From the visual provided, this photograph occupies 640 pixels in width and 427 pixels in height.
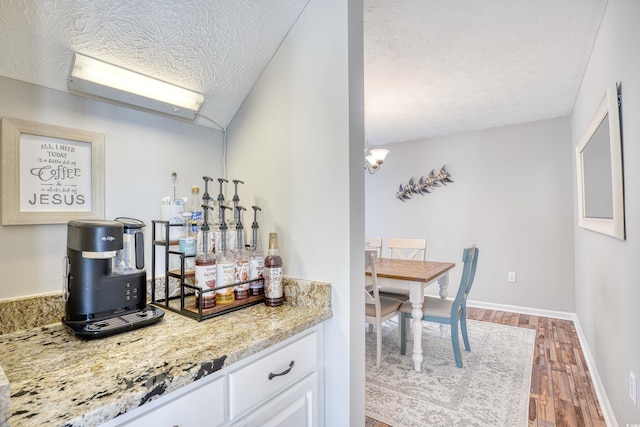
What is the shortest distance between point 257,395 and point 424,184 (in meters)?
3.97

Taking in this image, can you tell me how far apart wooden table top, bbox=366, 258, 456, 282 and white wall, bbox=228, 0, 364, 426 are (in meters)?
1.19

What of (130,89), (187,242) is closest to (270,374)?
(187,242)

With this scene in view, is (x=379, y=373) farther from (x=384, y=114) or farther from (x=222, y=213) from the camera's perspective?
(x=384, y=114)

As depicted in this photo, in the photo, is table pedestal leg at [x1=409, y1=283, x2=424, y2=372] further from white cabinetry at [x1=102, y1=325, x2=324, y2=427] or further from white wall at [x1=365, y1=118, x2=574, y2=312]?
white wall at [x1=365, y1=118, x2=574, y2=312]

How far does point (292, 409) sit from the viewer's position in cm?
103

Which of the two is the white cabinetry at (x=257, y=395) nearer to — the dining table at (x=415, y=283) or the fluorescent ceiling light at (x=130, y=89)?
the fluorescent ceiling light at (x=130, y=89)

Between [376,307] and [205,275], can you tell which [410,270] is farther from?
[205,275]

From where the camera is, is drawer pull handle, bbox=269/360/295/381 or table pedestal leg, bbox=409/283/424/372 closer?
drawer pull handle, bbox=269/360/295/381

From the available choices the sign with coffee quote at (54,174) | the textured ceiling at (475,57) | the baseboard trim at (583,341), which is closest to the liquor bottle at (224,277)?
the sign with coffee quote at (54,174)

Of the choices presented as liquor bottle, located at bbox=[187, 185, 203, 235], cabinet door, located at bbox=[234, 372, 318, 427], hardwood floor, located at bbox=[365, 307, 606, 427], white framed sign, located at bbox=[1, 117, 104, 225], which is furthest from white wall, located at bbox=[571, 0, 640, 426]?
white framed sign, located at bbox=[1, 117, 104, 225]

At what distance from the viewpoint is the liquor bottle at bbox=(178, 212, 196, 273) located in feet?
3.87

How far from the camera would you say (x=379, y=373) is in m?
2.30

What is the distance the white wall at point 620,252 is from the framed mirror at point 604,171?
5cm

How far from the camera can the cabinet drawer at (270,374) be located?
86cm
